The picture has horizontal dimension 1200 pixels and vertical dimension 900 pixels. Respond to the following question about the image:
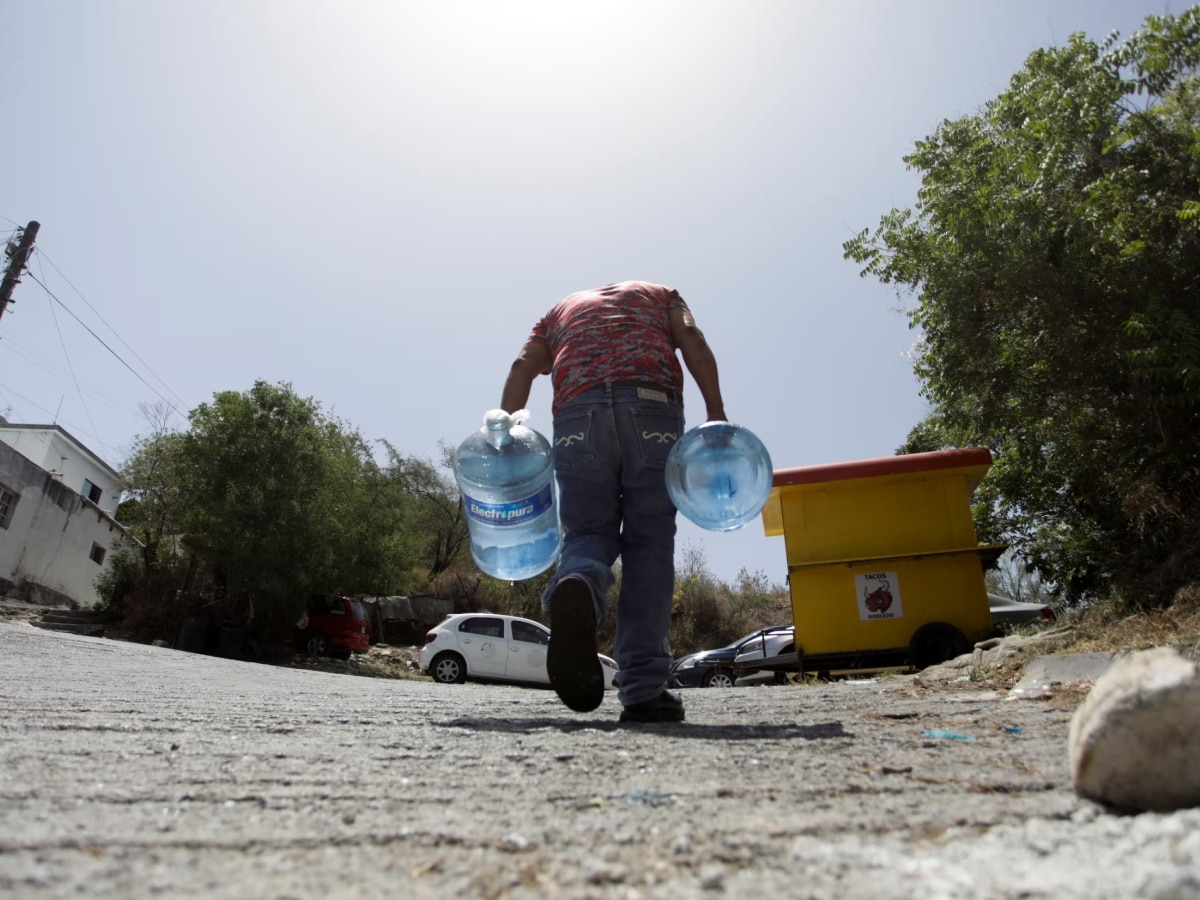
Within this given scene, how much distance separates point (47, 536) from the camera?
72.2 ft

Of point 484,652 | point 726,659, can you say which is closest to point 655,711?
point 726,659

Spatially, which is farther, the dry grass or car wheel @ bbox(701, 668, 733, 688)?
car wheel @ bbox(701, 668, 733, 688)

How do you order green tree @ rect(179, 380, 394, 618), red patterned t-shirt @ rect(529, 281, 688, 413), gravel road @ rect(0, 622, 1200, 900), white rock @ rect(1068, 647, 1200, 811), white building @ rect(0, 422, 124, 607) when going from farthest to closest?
white building @ rect(0, 422, 124, 607), green tree @ rect(179, 380, 394, 618), red patterned t-shirt @ rect(529, 281, 688, 413), white rock @ rect(1068, 647, 1200, 811), gravel road @ rect(0, 622, 1200, 900)

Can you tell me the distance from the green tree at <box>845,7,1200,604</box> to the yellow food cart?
120 centimetres

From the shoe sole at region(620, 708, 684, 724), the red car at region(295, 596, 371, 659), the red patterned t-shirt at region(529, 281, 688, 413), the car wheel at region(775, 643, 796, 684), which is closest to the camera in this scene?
the shoe sole at region(620, 708, 684, 724)

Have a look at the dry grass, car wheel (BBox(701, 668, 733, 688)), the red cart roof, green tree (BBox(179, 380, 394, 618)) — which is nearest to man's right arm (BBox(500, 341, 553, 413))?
Result: the dry grass

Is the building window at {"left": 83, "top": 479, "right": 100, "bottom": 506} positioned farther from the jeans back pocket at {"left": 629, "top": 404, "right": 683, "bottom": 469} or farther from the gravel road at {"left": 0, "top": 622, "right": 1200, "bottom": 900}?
the jeans back pocket at {"left": 629, "top": 404, "right": 683, "bottom": 469}

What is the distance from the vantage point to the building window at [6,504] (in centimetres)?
2011

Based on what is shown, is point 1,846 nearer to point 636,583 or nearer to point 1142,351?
point 636,583

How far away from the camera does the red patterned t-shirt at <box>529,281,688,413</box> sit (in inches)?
119

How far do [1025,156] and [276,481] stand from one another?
57.2ft

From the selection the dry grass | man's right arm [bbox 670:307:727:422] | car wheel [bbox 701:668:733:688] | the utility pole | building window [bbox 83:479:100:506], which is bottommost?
the dry grass

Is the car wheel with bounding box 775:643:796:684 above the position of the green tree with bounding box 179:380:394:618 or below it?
below

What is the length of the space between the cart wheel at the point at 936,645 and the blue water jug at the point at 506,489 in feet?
14.7
